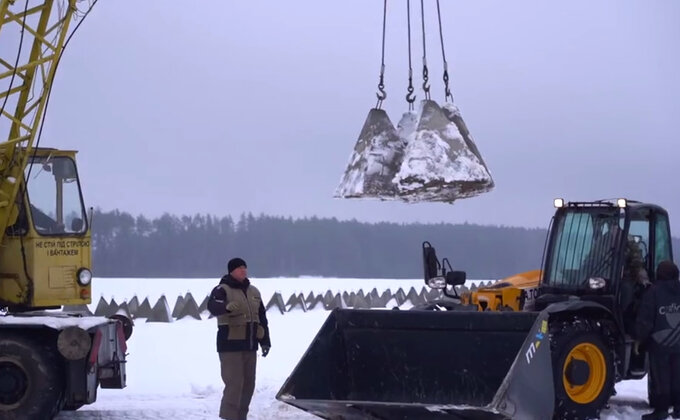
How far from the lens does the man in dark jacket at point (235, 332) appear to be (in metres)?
10.6

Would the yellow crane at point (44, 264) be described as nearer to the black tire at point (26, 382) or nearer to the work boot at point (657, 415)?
the black tire at point (26, 382)

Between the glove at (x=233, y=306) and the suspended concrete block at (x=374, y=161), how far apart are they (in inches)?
77.0

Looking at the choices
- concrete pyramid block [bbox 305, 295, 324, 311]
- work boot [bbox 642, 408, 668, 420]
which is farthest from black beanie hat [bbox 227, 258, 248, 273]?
concrete pyramid block [bbox 305, 295, 324, 311]

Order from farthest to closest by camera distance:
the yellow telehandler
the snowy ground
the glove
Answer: the snowy ground
the glove
the yellow telehandler

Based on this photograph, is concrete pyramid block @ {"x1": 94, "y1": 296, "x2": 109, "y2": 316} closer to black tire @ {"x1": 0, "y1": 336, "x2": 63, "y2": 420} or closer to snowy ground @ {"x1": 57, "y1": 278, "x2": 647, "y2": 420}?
snowy ground @ {"x1": 57, "y1": 278, "x2": 647, "y2": 420}

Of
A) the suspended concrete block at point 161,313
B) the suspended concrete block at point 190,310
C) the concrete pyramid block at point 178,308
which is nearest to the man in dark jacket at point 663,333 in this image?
the suspended concrete block at point 161,313

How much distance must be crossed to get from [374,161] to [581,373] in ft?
9.90

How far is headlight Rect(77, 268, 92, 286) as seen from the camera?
38.8ft

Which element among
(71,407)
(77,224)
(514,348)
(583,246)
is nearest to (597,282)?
(583,246)

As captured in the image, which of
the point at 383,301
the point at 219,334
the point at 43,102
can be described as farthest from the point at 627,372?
the point at 383,301

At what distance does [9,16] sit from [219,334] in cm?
Result: 448

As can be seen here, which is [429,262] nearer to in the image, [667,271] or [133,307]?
[667,271]

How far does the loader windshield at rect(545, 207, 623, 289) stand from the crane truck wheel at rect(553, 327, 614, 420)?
1005 mm

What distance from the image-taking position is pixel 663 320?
1116cm
